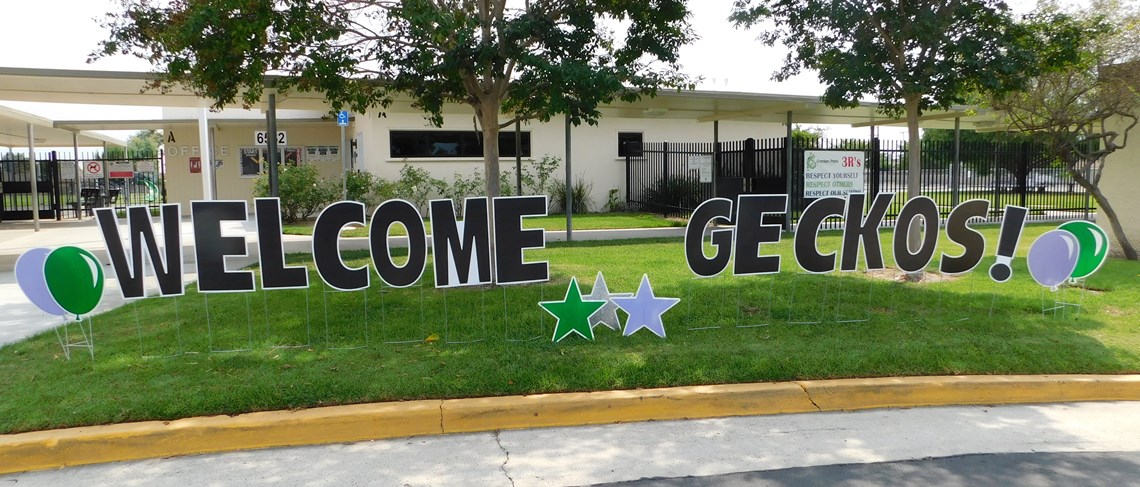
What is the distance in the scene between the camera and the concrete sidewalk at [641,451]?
4.65 meters

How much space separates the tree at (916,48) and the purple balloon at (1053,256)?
7.87 feet

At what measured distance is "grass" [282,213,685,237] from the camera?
16570mm

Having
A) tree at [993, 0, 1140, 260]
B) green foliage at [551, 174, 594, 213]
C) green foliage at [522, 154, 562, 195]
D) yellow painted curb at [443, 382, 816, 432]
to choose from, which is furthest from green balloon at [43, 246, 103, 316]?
green foliage at [551, 174, 594, 213]

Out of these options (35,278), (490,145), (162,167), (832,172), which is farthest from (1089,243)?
(162,167)

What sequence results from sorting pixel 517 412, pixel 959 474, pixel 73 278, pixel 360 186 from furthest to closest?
pixel 360 186
pixel 73 278
pixel 517 412
pixel 959 474

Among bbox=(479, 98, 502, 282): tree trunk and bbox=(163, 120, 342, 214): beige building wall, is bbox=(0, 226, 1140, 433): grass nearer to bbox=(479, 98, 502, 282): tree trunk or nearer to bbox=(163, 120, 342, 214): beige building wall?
bbox=(479, 98, 502, 282): tree trunk

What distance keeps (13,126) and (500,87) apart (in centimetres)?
1951

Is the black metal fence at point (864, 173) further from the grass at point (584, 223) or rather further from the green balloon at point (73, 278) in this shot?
the green balloon at point (73, 278)

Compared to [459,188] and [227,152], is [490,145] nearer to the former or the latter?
[459,188]

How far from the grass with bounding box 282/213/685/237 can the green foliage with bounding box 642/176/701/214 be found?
1.39 feet

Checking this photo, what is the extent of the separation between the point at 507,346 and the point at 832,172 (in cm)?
1276

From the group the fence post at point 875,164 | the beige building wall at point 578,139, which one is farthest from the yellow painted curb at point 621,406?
the beige building wall at point 578,139

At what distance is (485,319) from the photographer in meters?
7.72

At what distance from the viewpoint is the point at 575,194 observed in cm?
2197
